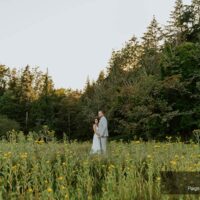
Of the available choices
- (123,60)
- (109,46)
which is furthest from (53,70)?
(123,60)

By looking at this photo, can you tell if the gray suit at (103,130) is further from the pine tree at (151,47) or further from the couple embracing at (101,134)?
the pine tree at (151,47)

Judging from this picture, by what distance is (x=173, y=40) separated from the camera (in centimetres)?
3491

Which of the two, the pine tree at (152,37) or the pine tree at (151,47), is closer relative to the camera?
the pine tree at (151,47)

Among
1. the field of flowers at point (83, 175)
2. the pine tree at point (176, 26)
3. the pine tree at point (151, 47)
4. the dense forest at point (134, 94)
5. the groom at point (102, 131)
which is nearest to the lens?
the field of flowers at point (83, 175)

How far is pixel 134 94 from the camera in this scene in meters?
24.9

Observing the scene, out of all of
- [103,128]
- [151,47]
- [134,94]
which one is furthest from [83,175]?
[151,47]

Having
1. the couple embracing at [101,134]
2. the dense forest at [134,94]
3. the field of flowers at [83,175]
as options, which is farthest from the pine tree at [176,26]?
the field of flowers at [83,175]

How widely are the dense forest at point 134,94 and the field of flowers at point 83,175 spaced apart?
1339 centimetres

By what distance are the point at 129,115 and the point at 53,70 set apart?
79.0 ft

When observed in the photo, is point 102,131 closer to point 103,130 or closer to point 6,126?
point 103,130

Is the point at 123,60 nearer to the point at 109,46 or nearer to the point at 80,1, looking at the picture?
the point at 109,46

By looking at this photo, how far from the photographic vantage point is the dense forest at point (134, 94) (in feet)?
78.1

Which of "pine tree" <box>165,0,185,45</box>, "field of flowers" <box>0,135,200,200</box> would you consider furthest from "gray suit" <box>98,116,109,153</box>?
"pine tree" <box>165,0,185,45</box>

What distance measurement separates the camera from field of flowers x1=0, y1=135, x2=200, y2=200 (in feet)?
18.9
